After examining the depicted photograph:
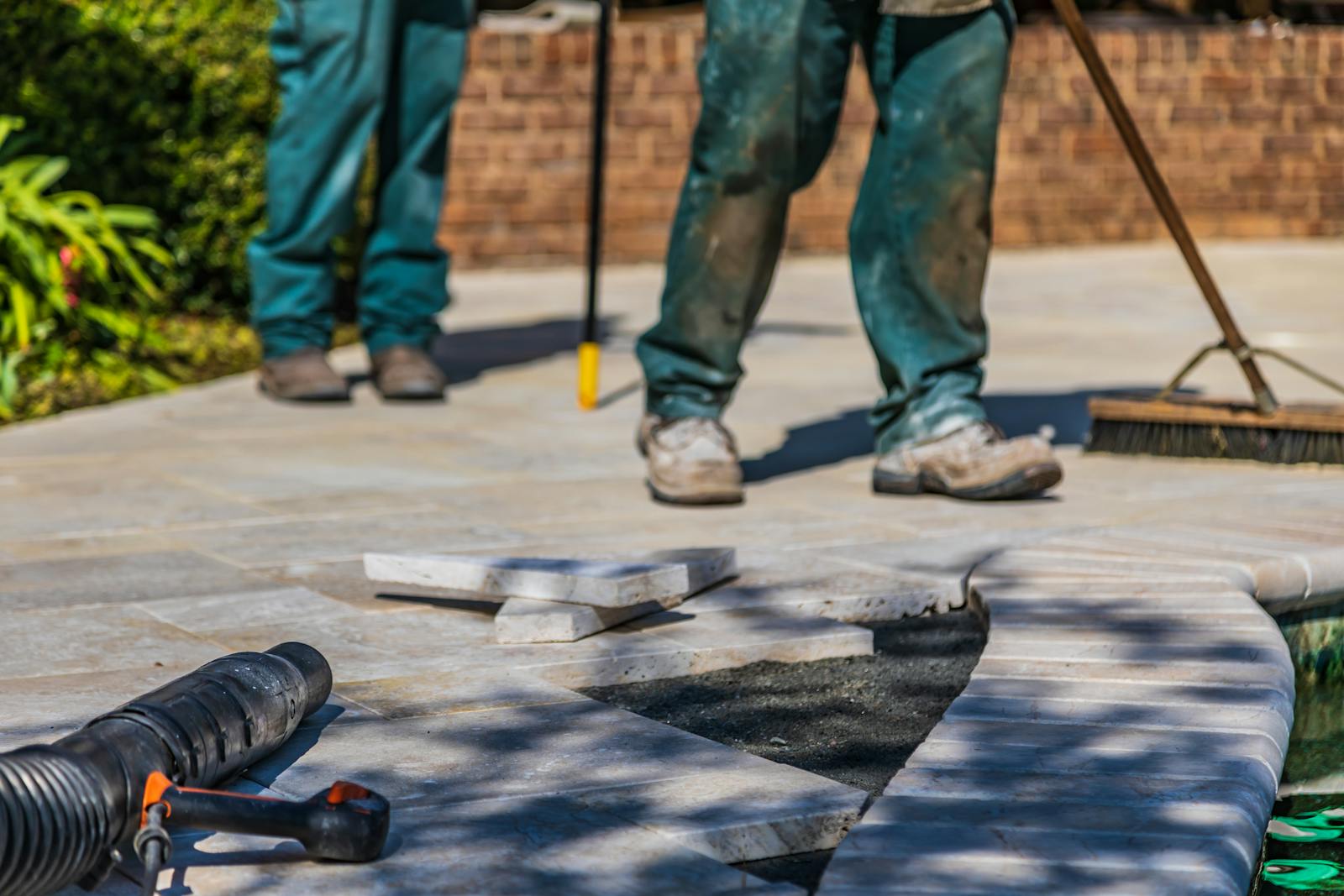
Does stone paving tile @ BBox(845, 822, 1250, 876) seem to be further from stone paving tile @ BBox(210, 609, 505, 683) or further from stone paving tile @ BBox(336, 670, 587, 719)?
stone paving tile @ BBox(210, 609, 505, 683)

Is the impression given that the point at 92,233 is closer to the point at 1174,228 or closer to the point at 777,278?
the point at 1174,228

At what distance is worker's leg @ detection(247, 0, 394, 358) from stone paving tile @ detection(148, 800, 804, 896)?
12.3 feet

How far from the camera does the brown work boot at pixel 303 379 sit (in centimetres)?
532

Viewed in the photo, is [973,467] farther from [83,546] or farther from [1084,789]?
[1084,789]

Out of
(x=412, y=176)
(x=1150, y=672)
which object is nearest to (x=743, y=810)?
(x=1150, y=672)

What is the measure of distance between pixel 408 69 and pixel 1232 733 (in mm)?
4048

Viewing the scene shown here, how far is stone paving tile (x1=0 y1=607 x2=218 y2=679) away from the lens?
97.0 inches

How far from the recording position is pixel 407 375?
542 centimetres

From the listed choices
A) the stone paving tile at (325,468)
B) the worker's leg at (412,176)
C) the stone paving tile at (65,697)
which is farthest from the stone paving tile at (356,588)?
the worker's leg at (412,176)

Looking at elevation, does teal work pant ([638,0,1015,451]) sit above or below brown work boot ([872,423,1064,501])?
above

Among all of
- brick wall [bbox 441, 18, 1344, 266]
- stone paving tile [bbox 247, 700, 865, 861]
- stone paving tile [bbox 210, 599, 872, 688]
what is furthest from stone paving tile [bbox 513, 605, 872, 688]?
brick wall [bbox 441, 18, 1344, 266]

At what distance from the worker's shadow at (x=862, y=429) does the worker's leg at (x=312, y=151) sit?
1.52 metres

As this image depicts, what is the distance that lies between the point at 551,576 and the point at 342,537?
859 millimetres

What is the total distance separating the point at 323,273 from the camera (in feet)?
18.2
